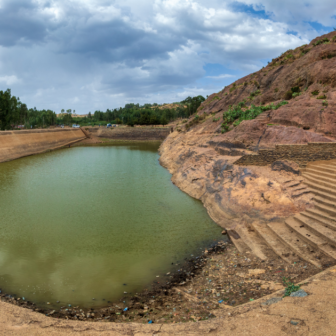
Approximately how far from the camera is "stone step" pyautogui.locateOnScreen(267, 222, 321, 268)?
10.7 metres

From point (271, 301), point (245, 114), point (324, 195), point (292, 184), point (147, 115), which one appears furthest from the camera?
point (147, 115)

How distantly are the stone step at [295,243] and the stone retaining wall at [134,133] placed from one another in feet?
236

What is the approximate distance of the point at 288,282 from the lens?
9547 millimetres

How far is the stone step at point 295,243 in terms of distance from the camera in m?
10.7

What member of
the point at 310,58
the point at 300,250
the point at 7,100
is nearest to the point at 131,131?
the point at 7,100

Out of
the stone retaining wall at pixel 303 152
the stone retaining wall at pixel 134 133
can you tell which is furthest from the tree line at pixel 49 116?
the stone retaining wall at pixel 303 152

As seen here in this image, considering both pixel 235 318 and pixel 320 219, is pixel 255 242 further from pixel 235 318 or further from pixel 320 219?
pixel 235 318

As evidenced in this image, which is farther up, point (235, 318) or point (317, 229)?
point (317, 229)

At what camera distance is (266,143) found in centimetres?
2333

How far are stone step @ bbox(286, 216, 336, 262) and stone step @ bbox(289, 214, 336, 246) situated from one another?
39mm

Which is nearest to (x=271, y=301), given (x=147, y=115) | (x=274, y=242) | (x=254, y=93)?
(x=274, y=242)

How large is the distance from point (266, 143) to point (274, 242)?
41.7 ft

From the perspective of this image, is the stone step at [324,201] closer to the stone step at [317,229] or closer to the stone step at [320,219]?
the stone step at [320,219]

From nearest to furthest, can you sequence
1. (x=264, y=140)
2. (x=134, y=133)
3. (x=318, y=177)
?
(x=318, y=177) < (x=264, y=140) < (x=134, y=133)
